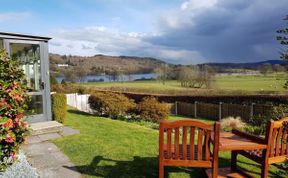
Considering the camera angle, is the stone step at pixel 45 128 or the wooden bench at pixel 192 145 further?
the stone step at pixel 45 128

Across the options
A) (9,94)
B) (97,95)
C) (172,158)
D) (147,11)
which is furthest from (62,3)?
(172,158)

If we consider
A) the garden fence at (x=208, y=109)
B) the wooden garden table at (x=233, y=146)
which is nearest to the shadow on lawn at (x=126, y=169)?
the wooden garden table at (x=233, y=146)

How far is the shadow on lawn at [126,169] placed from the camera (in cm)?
419

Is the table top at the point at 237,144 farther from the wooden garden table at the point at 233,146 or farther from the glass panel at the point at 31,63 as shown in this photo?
the glass panel at the point at 31,63

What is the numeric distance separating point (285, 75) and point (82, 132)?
5.73m

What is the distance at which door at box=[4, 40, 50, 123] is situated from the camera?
723cm

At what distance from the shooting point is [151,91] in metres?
25.7

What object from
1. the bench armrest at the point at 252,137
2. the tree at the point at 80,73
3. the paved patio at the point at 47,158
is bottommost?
the paved patio at the point at 47,158

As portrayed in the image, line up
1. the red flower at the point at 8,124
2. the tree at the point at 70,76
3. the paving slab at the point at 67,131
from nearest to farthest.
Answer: the red flower at the point at 8,124 → the paving slab at the point at 67,131 → the tree at the point at 70,76

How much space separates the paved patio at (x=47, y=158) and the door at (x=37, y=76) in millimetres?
1115

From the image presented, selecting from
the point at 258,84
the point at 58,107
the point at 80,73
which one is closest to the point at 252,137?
the point at 58,107

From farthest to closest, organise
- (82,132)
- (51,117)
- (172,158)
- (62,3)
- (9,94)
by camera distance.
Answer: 1. (62,3)
2. (51,117)
3. (82,132)
4. (172,158)
5. (9,94)

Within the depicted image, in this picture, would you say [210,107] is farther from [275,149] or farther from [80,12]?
[275,149]

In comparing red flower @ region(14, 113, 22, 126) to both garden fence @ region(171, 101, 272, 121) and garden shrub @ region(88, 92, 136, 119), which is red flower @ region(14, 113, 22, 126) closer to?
garden shrub @ region(88, 92, 136, 119)
